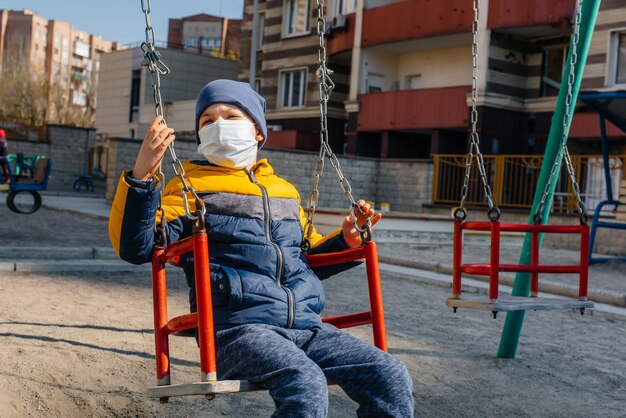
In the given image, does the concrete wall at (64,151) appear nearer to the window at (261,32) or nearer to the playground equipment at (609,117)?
the window at (261,32)

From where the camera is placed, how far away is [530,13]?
74.7ft

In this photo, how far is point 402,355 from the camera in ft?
18.7

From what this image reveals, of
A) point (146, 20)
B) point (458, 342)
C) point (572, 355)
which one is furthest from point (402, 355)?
point (146, 20)

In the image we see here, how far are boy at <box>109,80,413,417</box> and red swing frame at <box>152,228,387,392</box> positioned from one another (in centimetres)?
8

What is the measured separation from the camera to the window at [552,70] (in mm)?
23859

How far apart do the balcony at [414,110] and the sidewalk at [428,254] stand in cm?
881

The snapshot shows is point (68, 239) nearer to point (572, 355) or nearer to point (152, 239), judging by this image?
point (572, 355)

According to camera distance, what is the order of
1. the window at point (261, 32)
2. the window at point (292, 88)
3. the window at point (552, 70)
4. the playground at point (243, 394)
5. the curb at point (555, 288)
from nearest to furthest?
the playground at point (243, 394)
the curb at point (555, 288)
the window at point (552, 70)
the window at point (292, 88)
the window at point (261, 32)

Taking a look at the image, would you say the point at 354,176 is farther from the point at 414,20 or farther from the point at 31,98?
the point at 31,98

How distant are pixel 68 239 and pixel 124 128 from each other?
31338 millimetres

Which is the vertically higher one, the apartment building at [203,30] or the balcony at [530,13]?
the apartment building at [203,30]

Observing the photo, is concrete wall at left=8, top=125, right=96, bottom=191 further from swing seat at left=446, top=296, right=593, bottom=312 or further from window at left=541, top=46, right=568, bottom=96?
swing seat at left=446, top=296, right=593, bottom=312

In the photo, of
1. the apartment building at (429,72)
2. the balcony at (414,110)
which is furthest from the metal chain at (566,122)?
the balcony at (414,110)

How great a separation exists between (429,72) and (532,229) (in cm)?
2296
